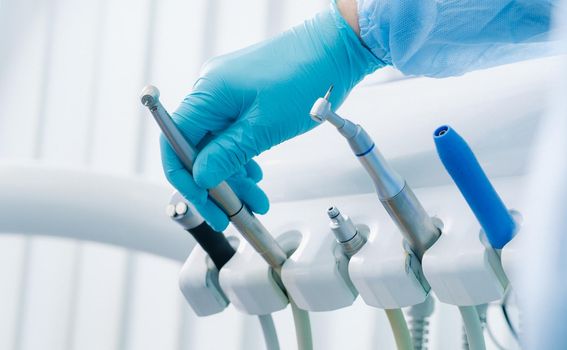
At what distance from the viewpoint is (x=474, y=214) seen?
0.61 m

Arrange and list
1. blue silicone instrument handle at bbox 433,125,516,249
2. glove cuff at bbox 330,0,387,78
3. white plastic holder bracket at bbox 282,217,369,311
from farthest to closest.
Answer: glove cuff at bbox 330,0,387,78, white plastic holder bracket at bbox 282,217,369,311, blue silicone instrument handle at bbox 433,125,516,249

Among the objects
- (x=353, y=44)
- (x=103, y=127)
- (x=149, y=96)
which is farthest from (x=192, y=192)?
(x=103, y=127)

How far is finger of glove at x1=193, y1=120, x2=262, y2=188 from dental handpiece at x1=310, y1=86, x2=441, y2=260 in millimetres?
155

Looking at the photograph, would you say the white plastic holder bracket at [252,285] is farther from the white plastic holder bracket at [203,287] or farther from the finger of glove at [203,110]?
the finger of glove at [203,110]

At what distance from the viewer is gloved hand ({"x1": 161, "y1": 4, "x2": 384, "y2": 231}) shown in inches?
30.2

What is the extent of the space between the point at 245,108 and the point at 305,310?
0.22 meters

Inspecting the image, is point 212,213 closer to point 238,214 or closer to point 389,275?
point 238,214

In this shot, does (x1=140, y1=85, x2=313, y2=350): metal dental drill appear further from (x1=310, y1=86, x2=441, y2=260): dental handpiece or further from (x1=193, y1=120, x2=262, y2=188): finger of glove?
(x1=310, y1=86, x2=441, y2=260): dental handpiece

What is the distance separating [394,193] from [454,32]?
0.64 ft

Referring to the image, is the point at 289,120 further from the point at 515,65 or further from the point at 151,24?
the point at 151,24

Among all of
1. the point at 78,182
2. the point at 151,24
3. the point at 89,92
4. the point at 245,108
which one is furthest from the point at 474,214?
the point at 89,92

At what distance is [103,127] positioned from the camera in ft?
4.99

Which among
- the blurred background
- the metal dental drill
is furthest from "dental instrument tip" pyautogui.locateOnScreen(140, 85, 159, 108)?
the blurred background

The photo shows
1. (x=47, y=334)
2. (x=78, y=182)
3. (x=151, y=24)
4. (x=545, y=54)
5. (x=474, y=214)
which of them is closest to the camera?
(x=474, y=214)
